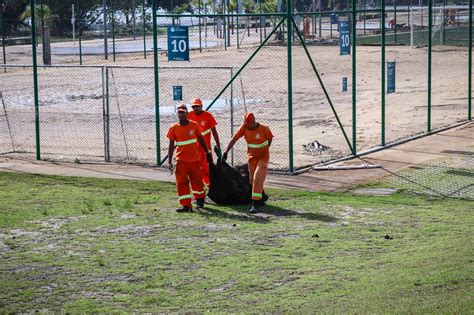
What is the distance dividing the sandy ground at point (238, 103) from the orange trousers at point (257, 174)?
2583mm

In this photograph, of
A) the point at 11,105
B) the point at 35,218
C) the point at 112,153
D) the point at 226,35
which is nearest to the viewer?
the point at 35,218

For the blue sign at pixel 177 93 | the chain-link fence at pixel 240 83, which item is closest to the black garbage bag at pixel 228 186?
the chain-link fence at pixel 240 83

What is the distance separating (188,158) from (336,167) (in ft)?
14.4

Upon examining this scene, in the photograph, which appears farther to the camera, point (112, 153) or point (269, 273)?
point (112, 153)

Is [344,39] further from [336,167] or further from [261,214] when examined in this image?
[261,214]

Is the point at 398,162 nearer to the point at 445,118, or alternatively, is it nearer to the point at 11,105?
the point at 445,118

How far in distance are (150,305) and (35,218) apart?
524 cm

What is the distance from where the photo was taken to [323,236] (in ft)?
44.2

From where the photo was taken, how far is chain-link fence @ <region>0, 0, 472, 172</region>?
20906mm

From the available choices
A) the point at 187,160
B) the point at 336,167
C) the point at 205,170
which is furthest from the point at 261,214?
the point at 336,167

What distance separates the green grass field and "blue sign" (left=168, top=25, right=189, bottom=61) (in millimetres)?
3089

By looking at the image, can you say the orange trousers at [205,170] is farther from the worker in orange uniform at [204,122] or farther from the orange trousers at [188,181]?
the orange trousers at [188,181]

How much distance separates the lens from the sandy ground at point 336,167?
17875mm

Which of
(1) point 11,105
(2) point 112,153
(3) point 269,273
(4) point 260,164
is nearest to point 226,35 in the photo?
(1) point 11,105
